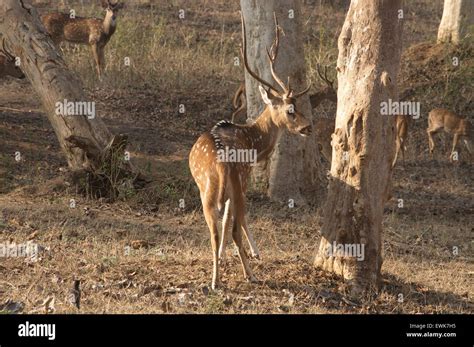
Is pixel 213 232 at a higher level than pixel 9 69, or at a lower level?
lower

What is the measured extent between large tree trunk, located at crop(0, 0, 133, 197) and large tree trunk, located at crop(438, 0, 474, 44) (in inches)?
328

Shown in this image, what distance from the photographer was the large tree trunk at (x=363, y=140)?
32.7ft

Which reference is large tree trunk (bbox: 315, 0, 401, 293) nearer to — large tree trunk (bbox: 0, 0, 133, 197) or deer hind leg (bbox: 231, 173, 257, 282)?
deer hind leg (bbox: 231, 173, 257, 282)

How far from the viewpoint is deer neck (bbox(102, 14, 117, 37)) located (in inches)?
765

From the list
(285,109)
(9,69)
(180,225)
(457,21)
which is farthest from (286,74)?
(457,21)

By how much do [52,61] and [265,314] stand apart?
19.2 ft

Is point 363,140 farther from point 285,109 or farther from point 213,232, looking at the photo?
point 213,232

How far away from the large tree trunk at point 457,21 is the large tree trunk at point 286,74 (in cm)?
630

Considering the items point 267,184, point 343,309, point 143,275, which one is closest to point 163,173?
point 267,184

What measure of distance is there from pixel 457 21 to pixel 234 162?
10.5 meters

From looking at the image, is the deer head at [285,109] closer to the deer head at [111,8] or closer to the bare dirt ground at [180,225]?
the bare dirt ground at [180,225]

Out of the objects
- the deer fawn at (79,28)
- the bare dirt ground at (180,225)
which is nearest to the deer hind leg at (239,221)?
the bare dirt ground at (180,225)

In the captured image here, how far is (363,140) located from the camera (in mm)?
10023

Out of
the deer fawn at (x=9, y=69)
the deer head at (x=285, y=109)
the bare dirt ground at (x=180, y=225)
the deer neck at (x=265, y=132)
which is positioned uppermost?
the deer fawn at (x=9, y=69)
